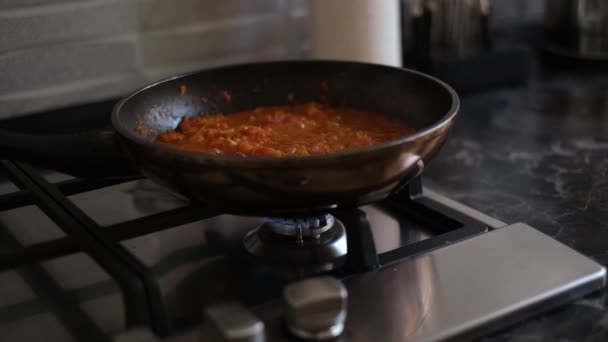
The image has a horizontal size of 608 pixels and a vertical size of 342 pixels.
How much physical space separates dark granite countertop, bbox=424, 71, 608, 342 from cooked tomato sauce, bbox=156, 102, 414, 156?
16 cm

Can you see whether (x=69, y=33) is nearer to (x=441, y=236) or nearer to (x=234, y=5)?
(x=234, y=5)

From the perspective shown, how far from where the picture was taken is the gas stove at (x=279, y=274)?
0.64m

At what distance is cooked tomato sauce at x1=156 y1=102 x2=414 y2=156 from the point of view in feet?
2.79

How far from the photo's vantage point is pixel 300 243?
2.69 feet

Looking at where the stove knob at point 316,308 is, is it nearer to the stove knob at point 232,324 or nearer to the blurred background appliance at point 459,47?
the stove knob at point 232,324

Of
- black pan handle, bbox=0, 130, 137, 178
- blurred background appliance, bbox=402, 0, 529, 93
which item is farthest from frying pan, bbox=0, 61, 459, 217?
blurred background appliance, bbox=402, 0, 529, 93

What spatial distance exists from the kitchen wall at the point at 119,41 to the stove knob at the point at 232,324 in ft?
2.23

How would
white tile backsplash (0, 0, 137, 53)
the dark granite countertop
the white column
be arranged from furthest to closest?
the white column, white tile backsplash (0, 0, 137, 53), the dark granite countertop

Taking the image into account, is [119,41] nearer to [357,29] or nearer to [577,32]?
[357,29]

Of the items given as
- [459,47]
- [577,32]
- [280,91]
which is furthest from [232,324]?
[577,32]

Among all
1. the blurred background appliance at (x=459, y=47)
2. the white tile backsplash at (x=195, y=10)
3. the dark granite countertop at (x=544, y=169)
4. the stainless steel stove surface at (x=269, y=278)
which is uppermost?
the white tile backsplash at (x=195, y=10)

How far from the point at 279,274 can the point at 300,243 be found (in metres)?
0.05

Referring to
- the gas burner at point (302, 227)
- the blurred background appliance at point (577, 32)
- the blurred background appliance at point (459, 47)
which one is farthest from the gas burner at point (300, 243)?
the blurred background appliance at point (577, 32)

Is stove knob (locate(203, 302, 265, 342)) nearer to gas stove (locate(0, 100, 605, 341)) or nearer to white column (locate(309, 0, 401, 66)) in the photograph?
gas stove (locate(0, 100, 605, 341))
